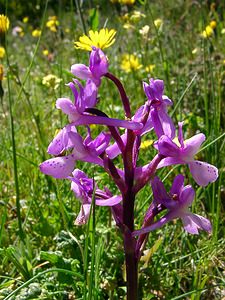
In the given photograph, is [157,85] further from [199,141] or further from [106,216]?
[106,216]

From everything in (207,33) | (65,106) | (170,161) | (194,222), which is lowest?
(194,222)

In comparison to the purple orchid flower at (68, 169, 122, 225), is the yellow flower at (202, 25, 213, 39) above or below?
above

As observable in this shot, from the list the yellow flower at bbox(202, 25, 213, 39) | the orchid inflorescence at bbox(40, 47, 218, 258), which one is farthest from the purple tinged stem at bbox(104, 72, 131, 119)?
the yellow flower at bbox(202, 25, 213, 39)

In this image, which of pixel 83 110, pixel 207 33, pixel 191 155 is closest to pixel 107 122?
pixel 83 110

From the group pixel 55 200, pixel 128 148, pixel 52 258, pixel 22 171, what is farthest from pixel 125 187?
pixel 22 171

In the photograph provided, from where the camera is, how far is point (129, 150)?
90 cm

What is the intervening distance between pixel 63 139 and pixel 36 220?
793mm

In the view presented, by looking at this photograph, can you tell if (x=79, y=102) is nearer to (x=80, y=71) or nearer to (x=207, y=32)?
(x=80, y=71)

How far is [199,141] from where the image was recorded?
2.79 ft

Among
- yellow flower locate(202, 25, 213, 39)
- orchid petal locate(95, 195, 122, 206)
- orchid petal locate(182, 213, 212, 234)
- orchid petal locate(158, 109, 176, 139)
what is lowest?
orchid petal locate(182, 213, 212, 234)

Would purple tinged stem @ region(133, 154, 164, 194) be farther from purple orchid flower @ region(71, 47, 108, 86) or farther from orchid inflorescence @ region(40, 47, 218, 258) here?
purple orchid flower @ region(71, 47, 108, 86)

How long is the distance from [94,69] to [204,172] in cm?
25

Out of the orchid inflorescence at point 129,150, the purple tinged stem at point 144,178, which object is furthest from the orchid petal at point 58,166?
the purple tinged stem at point 144,178

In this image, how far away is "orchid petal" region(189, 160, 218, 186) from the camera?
0.83 meters
